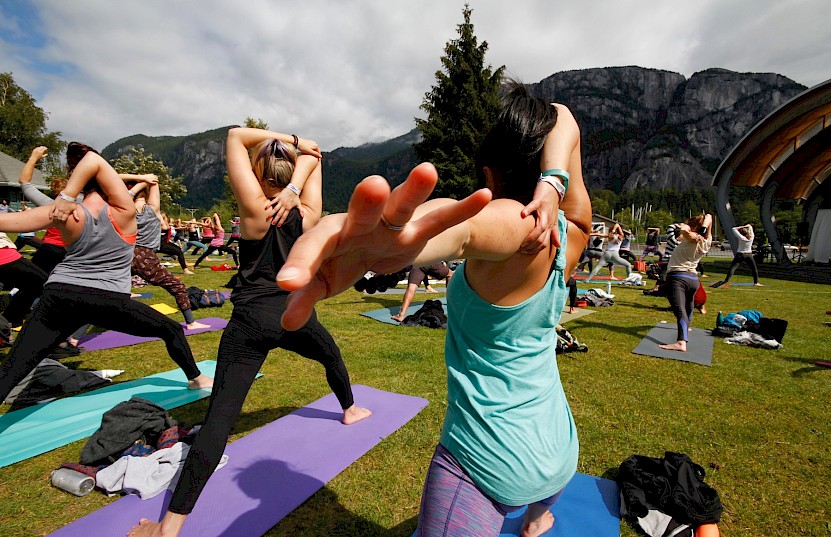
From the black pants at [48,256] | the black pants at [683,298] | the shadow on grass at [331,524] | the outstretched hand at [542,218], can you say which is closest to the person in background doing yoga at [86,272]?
the shadow on grass at [331,524]

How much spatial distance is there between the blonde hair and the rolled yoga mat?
652cm

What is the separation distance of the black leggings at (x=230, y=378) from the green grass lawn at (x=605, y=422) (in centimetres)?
71

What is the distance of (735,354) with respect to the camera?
22.4 feet

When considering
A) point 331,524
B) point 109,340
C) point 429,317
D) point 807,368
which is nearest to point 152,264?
point 109,340

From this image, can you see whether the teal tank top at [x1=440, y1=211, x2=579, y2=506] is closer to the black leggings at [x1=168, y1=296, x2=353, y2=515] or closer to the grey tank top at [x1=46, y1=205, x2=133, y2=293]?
the black leggings at [x1=168, y1=296, x2=353, y2=515]

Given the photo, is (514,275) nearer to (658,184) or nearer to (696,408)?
(696,408)

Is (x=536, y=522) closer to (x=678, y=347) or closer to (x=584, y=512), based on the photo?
(x=584, y=512)

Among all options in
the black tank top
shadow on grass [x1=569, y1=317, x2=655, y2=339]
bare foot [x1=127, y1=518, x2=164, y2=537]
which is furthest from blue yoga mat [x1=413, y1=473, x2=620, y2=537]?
shadow on grass [x1=569, y1=317, x2=655, y2=339]

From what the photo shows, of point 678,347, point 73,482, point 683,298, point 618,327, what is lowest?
point 618,327

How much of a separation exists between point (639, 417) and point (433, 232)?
4.72m

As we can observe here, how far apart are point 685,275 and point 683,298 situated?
1.35 feet

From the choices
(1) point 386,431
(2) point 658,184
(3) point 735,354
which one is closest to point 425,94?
(3) point 735,354

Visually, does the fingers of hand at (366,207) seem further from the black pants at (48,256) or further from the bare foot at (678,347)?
the black pants at (48,256)

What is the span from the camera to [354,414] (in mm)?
3996
